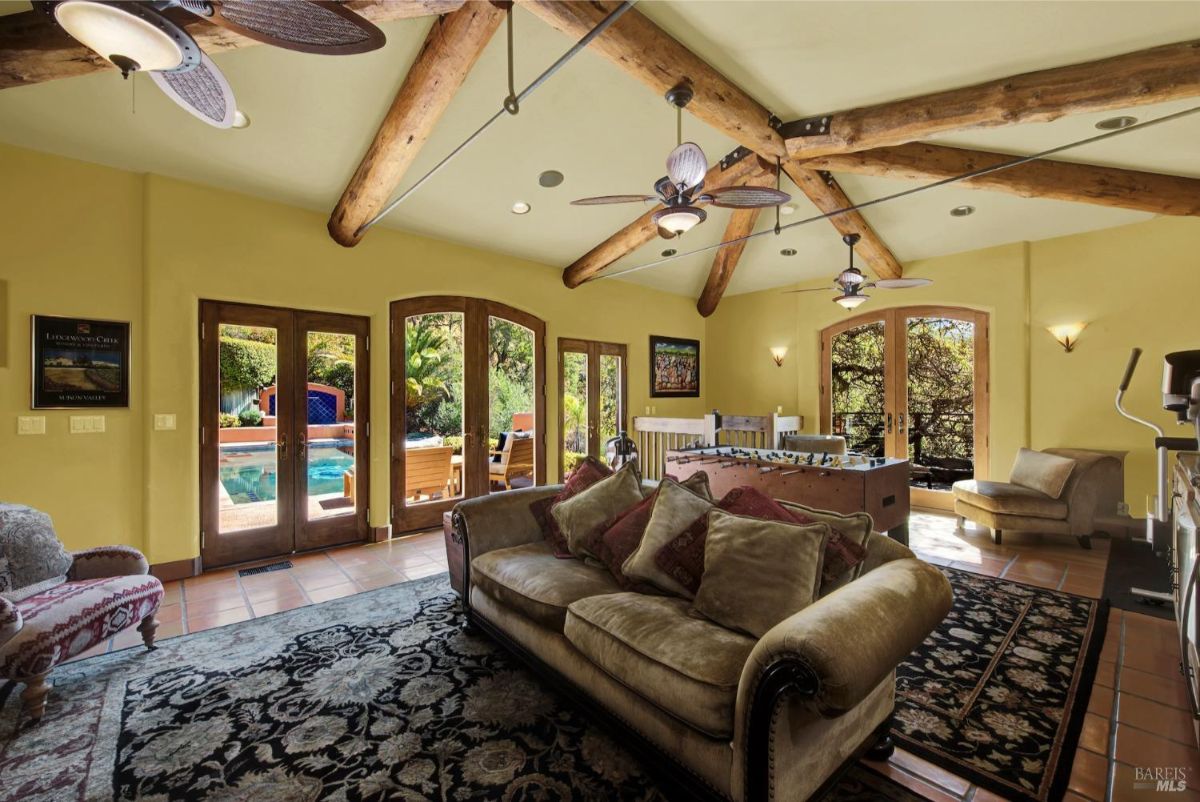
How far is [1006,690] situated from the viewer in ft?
8.00

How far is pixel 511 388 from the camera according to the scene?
6.17 meters

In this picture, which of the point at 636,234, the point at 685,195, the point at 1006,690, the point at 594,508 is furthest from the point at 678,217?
the point at 1006,690

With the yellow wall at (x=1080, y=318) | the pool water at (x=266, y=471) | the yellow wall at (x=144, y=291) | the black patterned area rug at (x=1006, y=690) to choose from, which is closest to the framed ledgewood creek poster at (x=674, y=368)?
the yellow wall at (x=1080, y=318)

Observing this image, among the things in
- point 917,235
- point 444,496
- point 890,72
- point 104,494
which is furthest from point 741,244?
point 104,494

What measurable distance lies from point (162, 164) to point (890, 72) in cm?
524

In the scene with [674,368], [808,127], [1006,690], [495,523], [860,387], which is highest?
[808,127]

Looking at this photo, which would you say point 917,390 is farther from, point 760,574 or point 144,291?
point 144,291

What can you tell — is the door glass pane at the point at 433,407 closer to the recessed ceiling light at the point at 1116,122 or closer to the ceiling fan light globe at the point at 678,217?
the ceiling fan light globe at the point at 678,217

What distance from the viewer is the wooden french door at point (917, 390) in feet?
20.5

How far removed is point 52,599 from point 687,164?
155 inches

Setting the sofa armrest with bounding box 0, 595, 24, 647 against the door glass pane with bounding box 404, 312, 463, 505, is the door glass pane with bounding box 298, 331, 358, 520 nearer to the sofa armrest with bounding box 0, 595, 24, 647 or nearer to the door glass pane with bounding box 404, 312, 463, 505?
the door glass pane with bounding box 404, 312, 463, 505

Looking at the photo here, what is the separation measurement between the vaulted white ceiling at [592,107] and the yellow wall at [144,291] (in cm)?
26

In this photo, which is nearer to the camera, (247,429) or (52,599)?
(52,599)

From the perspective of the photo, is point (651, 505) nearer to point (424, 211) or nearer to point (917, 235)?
point (424, 211)
